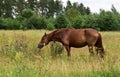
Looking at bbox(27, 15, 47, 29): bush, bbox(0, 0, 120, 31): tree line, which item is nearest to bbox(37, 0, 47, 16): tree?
bbox(0, 0, 120, 31): tree line

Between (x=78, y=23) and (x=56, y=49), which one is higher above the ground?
(x=56, y=49)

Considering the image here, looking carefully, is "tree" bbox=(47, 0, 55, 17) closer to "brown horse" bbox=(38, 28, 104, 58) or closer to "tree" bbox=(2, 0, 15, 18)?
"tree" bbox=(2, 0, 15, 18)

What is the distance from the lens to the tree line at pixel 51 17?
5512 centimetres

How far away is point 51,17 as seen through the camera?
81.7m

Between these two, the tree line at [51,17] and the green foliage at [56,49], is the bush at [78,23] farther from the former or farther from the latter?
the green foliage at [56,49]

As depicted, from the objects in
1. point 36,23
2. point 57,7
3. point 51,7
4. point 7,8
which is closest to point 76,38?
point 36,23

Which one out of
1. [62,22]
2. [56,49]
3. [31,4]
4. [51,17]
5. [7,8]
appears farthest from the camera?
[31,4]

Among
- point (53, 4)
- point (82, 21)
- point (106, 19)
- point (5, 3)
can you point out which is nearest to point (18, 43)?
point (106, 19)

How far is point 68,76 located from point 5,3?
86.6 metres

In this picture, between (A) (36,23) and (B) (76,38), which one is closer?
(B) (76,38)

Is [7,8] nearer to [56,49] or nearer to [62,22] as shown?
[62,22]

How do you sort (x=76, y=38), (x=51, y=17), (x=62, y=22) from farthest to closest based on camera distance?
(x=51, y=17)
(x=62, y=22)
(x=76, y=38)

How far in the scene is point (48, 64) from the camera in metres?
9.24

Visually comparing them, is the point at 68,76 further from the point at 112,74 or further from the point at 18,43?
the point at 18,43
